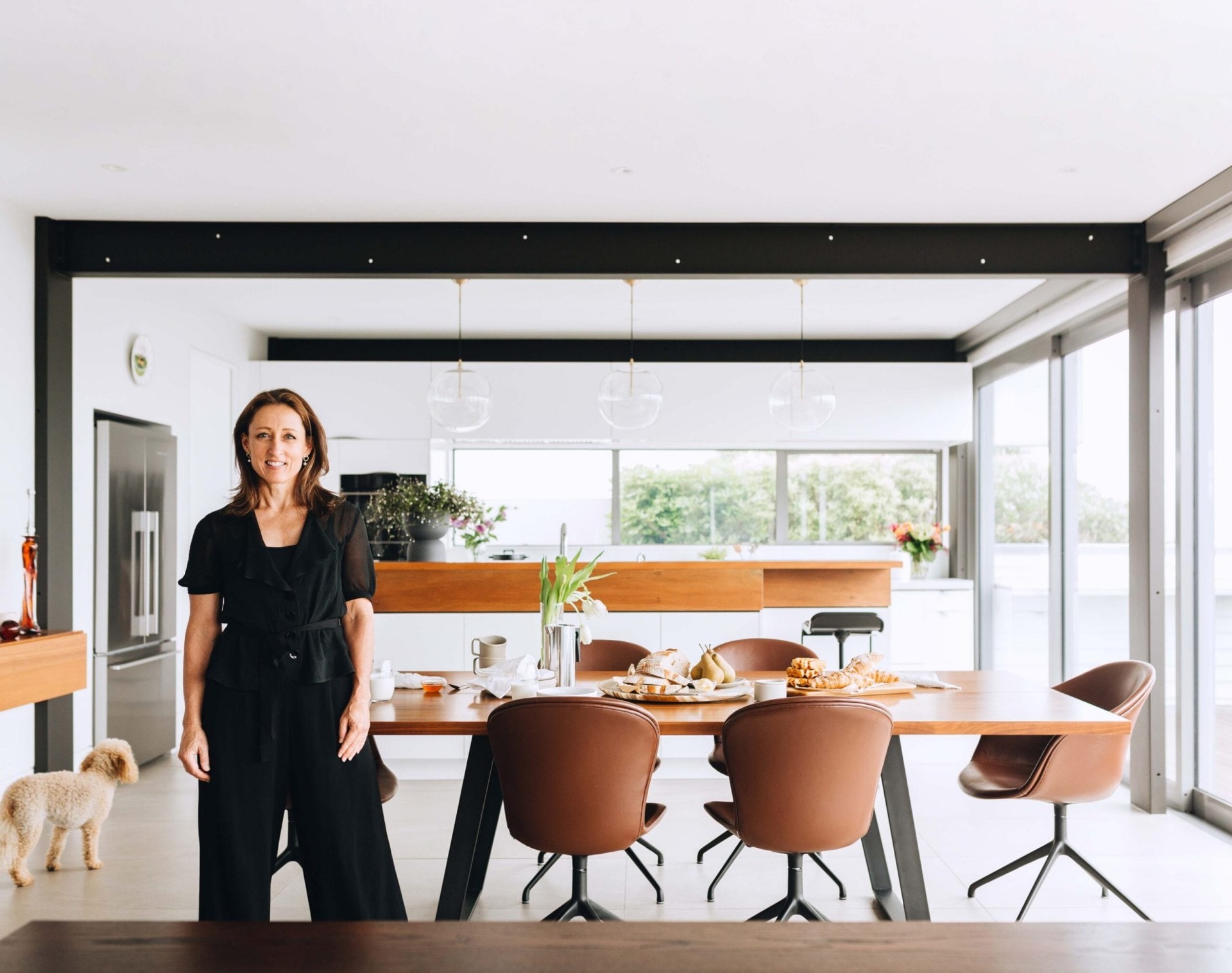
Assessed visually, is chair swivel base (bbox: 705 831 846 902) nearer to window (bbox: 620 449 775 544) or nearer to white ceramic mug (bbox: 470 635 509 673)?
white ceramic mug (bbox: 470 635 509 673)

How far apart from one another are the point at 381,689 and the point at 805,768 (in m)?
1.26

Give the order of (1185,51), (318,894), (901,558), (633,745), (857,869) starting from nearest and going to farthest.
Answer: (318,894)
(633,745)
(1185,51)
(857,869)
(901,558)

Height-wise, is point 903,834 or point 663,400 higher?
point 663,400

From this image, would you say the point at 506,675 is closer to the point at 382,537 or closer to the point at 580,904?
the point at 580,904

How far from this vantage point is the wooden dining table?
270cm

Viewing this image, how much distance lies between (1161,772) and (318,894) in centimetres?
369

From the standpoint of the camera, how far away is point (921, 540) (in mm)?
7312

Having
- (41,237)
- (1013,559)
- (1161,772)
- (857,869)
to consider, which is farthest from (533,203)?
(1013,559)

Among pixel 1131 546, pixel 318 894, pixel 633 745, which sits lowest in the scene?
pixel 318 894

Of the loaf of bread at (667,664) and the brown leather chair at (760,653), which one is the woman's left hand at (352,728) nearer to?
the loaf of bread at (667,664)

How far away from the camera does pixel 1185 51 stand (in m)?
2.83

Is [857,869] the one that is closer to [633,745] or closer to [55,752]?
[633,745]

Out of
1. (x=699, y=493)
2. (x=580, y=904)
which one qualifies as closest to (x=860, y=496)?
(x=699, y=493)

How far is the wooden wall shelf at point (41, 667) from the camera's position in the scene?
3566 mm
